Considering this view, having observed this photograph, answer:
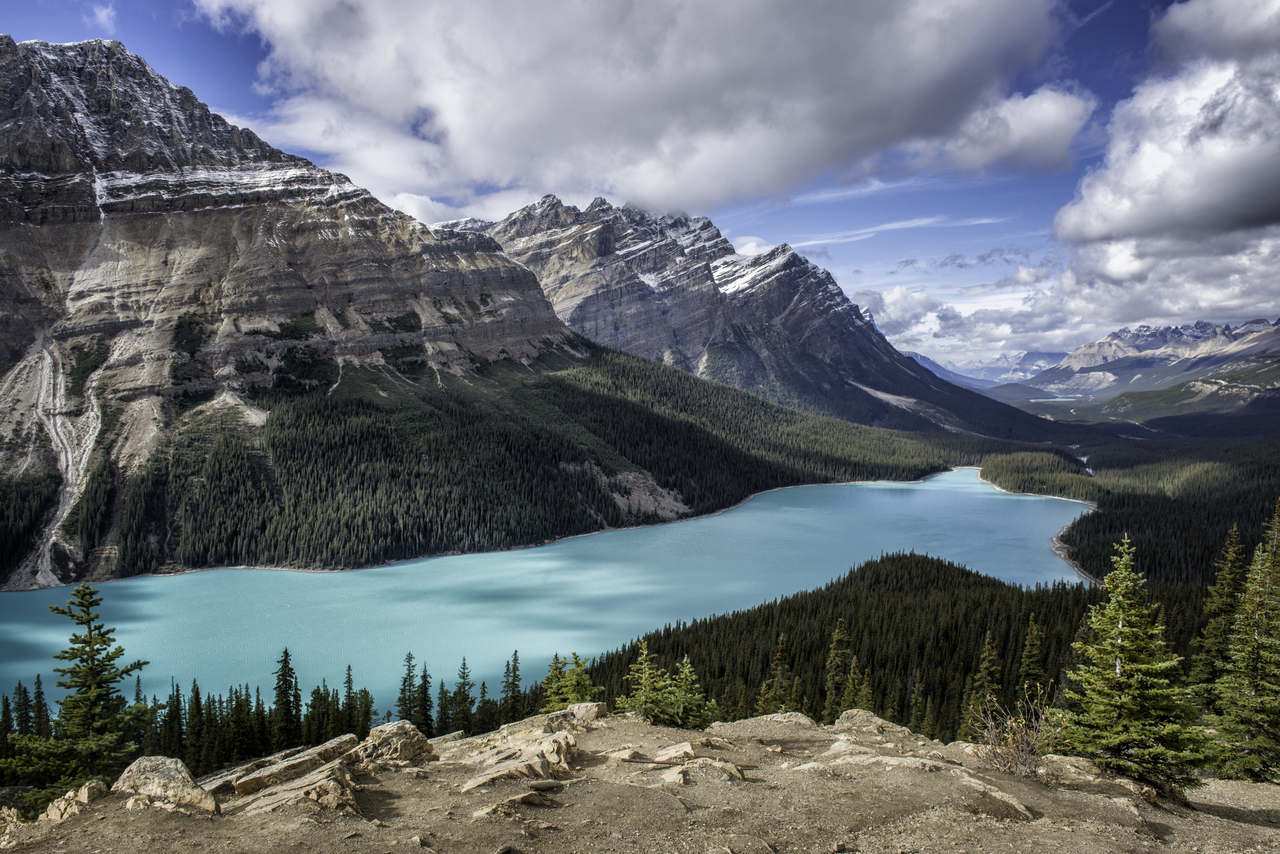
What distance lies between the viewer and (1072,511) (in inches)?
6176

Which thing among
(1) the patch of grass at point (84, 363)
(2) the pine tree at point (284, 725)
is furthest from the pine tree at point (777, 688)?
(1) the patch of grass at point (84, 363)

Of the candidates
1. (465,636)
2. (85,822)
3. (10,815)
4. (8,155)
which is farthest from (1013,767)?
(8,155)

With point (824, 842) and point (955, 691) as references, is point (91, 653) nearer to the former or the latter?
point (824, 842)

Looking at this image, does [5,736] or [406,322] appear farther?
[406,322]

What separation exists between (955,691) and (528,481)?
282 feet

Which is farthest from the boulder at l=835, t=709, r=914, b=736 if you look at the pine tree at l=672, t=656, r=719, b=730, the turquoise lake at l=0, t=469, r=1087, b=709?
the turquoise lake at l=0, t=469, r=1087, b=709

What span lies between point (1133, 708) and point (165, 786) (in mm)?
23599

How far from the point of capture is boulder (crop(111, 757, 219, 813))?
1442 cm

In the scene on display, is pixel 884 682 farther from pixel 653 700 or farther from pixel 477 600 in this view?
pixel 477 600

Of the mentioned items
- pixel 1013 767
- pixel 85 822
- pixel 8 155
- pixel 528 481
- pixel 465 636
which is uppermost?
pixel 8 155

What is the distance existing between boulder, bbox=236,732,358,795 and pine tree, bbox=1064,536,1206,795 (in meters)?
19.8

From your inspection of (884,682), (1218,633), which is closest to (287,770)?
(884,682)

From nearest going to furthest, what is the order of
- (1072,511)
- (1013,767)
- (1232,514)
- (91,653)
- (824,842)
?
1. (824,842)
2. (1013,767)
3. (91,653)
4. (1232,514)
5. (1072,511)

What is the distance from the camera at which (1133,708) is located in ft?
58.6
